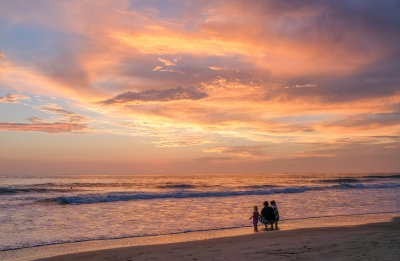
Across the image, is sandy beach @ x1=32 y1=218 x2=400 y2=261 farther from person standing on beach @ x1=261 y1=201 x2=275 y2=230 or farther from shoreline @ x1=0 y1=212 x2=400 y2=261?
person standing on beach @ x1=261 y1=201 x2=275 y2=230

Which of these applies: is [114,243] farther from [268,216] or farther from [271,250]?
[268,216]

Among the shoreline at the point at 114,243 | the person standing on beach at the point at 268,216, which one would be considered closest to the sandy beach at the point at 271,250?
the shoreline at the point at 114,243

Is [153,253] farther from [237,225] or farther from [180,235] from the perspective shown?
[237,225]

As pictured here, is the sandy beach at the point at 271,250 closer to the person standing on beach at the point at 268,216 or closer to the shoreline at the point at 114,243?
the shoreline at the point at 114,243

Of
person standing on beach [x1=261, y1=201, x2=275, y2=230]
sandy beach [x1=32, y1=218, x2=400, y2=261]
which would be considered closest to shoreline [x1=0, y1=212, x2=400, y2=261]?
sandy beach [x1=32, y1=218, x2=400, y2=261]

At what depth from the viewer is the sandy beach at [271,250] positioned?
28.0 feet

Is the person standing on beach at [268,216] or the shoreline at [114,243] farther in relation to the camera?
the person standing on beach at [268,216]

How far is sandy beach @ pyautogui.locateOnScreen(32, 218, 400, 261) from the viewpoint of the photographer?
854 cm

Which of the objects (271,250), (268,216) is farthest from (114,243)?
(268,216)

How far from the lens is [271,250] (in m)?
9.57

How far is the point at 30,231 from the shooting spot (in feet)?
48.8

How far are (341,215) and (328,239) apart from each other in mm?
9967

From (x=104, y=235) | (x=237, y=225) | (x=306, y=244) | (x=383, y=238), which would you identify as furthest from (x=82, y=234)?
(x=383, y=238)

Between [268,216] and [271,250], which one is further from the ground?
[268,216]
